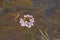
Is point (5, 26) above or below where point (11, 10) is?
below

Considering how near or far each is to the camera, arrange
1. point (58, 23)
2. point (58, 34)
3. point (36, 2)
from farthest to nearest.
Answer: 1. point (36, 2)
2. point (58, 23)
3. point (58, 34)

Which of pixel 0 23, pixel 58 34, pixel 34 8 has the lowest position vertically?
pixel 58 34

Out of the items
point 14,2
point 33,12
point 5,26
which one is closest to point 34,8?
point 33,12

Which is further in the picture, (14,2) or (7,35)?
(14,2)

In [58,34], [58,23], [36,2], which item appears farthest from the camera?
[36,2]

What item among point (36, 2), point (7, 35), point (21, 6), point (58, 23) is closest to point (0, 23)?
point (7, 35)

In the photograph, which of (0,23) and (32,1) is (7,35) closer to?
(0,23)

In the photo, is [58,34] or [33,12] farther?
[33,12]

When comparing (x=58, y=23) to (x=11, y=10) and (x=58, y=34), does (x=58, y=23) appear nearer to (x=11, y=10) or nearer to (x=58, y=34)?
(x=58, y=34)

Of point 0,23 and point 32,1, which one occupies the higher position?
point 32,1
